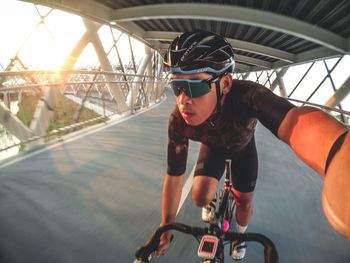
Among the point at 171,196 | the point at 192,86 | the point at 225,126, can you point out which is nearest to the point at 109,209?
the point at 171,196

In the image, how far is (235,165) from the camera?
2.47m

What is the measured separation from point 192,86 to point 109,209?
2.06 metres

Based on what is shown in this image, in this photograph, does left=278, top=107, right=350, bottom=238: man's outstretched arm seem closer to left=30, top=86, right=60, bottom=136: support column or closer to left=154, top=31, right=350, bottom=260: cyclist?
left=154, top=31, right=350, bottom=260: cyclist

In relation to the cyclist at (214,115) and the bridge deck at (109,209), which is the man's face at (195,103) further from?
the bridge deck at (109,209)

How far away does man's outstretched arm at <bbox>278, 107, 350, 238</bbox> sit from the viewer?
1.83 feet

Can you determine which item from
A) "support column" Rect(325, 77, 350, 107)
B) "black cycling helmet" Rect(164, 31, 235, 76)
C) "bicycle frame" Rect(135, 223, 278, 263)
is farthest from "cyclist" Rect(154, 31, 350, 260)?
"support column" Rect(325, 77, 350, 107)

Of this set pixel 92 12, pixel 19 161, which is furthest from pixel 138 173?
pixel 92 12

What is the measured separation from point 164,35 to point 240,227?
1404cm

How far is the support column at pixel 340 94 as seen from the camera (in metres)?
10.8

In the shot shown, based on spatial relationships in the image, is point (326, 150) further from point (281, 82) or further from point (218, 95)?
point (281, 82)

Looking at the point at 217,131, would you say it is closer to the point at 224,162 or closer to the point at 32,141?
the point at 224,162

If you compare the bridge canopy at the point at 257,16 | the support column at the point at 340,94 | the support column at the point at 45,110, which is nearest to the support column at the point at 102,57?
the bridge canopy at the point at 257,16

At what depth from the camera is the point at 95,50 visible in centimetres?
1065

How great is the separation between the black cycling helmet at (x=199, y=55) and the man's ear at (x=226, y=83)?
0.16 ft
